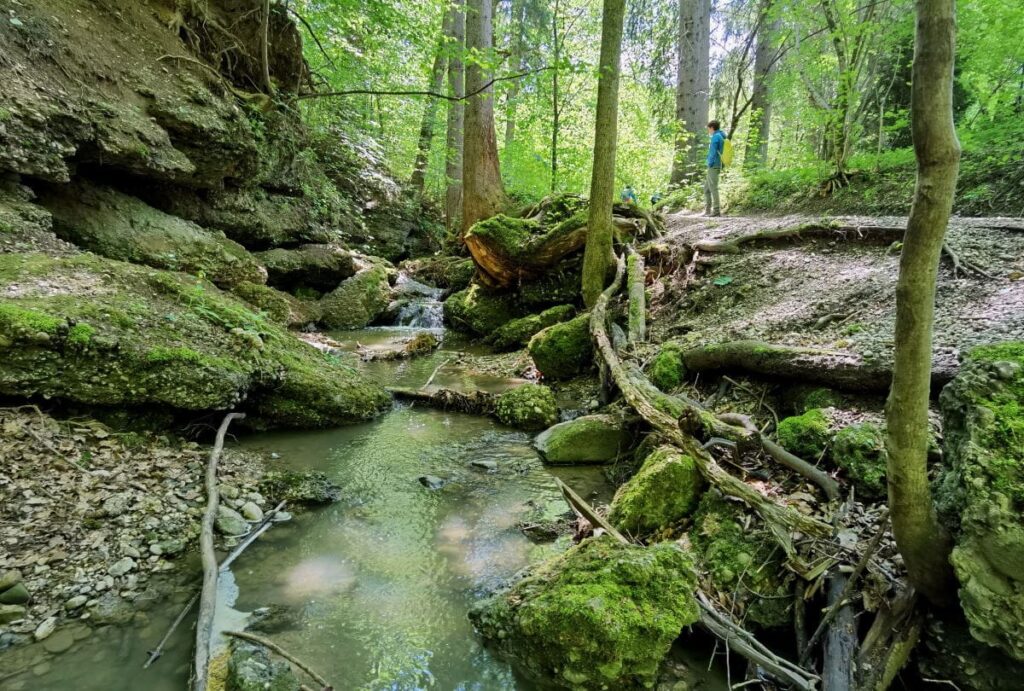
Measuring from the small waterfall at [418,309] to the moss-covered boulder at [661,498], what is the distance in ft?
27.2

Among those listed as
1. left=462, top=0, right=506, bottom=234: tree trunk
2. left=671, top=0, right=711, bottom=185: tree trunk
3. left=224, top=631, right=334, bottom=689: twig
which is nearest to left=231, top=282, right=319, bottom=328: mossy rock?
left=462, top=0, right=506, bottom=234: tree trunk

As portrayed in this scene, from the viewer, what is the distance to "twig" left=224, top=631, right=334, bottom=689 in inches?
90.6

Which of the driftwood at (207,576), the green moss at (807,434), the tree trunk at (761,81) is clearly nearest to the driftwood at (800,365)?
the green moss at (807,434)

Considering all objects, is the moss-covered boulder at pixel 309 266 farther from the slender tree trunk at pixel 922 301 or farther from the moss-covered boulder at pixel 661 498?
the slender tree trunk at pixel 922 301

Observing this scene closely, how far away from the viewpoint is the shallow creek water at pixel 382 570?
8.20 feet

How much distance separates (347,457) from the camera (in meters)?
4.95

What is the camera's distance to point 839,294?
5.25m

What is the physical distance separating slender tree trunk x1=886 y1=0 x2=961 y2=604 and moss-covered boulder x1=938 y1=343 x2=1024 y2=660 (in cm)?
15

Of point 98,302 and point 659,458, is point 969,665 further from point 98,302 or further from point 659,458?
point 98,302

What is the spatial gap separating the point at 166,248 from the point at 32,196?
1768mm

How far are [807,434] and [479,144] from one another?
1022cm

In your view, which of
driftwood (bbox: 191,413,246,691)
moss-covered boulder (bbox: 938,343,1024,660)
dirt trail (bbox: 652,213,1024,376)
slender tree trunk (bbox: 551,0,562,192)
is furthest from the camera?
slender tree trunk (bbox: 551,0,562,192)

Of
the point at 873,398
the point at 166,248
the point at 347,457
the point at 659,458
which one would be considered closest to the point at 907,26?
the point at 873,398

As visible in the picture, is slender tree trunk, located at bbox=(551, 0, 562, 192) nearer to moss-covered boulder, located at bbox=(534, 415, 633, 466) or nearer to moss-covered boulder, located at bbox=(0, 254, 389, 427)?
moss-covered boulder, located at bbox=(0, 254, 389, 427)
